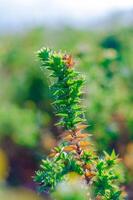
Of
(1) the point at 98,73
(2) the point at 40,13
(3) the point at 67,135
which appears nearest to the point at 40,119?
(1) the point at 98,73

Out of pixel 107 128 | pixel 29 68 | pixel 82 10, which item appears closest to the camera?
pixel 107 128

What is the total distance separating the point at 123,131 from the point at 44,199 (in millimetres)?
1070

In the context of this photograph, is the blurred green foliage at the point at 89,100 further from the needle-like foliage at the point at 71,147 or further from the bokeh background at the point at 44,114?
the needle-like foliage at the point at 71,147

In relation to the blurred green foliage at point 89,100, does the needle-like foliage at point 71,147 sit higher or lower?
lower

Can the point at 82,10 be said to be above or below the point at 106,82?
above

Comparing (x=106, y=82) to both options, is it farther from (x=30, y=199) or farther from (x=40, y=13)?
(x=40, y=13)

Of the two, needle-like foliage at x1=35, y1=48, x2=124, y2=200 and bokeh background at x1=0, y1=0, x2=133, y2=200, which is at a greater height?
bokeh background at x1=0, y1=0, x2=133, y2=200

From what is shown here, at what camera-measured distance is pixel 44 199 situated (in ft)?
16.9

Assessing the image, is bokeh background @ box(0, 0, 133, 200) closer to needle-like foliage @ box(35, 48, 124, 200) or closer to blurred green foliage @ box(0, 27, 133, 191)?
blurred green foliage @ box(0, 27, 133, 191)

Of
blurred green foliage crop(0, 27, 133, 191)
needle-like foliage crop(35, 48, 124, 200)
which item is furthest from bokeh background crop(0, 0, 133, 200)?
needle-like foliage crop(35, 48, 124, 200)

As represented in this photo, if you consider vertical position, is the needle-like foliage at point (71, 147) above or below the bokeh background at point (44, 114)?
below

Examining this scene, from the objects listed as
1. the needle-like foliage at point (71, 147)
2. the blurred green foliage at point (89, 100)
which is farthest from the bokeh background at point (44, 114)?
the needle-like foliage at point (71, 147)

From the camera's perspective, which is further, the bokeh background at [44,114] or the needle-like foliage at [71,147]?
the bokeh background at [44,114]

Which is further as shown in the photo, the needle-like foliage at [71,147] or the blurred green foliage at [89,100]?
the blurred green foliage at [89,100]
